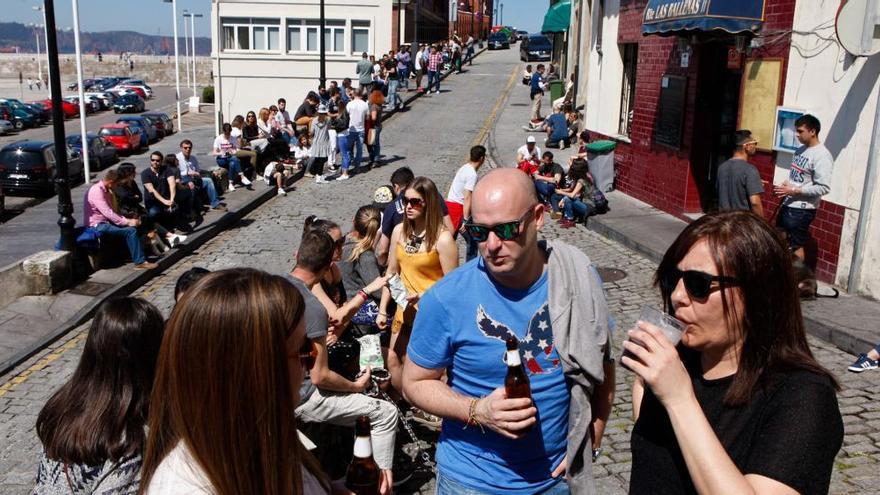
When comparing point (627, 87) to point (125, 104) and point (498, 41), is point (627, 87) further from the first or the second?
point (125, 104)

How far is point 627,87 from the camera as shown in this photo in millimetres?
17984

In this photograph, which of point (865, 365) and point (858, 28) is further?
point (858, 28)

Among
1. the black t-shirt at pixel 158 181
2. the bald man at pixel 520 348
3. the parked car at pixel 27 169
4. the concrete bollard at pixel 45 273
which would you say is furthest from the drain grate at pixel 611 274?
the parked car at pixel 27 169

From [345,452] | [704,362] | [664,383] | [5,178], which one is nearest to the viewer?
[664,383]

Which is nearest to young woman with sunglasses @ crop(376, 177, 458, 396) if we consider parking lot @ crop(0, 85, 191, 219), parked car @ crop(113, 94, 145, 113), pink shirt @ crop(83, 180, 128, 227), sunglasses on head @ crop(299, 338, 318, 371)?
sunglasses on head @ crop(299, 338, 318, 371)

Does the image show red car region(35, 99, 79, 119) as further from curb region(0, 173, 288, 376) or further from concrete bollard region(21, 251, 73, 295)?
concrete bollard region(21, 251, 73, 295)

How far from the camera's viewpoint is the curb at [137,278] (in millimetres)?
8820

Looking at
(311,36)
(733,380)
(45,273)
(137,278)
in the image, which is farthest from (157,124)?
(733,380)

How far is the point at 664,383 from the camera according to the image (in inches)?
95.5

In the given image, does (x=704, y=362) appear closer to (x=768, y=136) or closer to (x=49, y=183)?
(x=768, y=136)

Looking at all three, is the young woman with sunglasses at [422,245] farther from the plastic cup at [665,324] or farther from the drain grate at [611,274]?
the drain grate at [611,274]

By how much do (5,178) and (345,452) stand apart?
30.1m

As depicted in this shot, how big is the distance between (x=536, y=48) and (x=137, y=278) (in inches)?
1948

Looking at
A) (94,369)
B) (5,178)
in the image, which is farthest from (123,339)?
(5,178)
